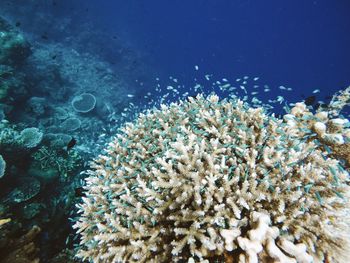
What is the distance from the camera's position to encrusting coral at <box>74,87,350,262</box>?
2.45 metres

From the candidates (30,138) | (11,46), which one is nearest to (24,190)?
(30,138)

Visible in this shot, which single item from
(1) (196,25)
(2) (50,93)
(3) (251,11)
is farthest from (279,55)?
(2) (50,93)

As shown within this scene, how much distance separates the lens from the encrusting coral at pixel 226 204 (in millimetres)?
2447

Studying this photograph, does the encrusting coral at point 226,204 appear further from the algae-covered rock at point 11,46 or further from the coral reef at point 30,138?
the algae-covered rock at point 11,46

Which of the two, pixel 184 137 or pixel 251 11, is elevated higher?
pixel 251 11

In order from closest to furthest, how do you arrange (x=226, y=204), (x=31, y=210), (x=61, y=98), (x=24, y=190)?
(x=226, y=204), (x=31, y=210), (x=24, y=190), (x=61, y=98)

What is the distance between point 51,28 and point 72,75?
10.7 metres

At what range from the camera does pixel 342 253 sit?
248cm

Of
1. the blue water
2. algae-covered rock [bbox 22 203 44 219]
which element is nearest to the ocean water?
algae-covered rock [bbox 22 203 44 219]

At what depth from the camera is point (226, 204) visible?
266 centimetres

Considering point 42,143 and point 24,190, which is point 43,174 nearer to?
point 24,190

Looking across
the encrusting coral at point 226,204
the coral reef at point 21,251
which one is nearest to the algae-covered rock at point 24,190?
the coral reef at point 21,251

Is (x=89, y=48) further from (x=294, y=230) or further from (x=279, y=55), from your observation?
(x=279, y=55)

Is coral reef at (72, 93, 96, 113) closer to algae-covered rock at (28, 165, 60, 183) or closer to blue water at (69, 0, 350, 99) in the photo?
algae-covered rock at (28, 165, 60, 183)
